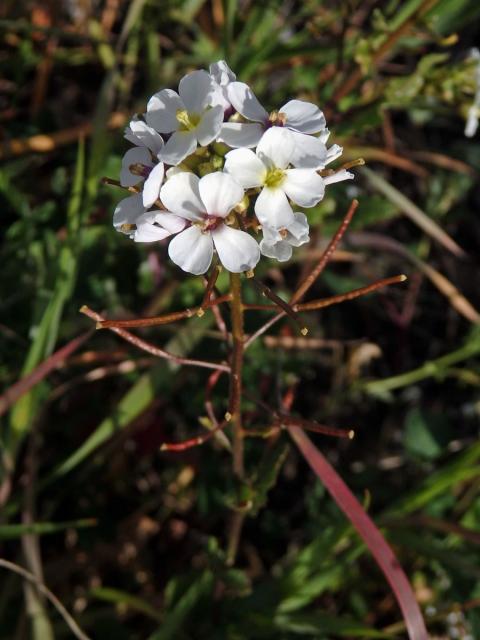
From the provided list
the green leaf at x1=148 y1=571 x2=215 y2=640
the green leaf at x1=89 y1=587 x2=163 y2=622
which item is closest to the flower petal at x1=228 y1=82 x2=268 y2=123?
the green leaf at x1=148 y1=571 x2=215 y2=640

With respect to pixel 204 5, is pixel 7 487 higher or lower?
lower

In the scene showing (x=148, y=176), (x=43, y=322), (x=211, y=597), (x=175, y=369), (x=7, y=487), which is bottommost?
(x=211, y=597)

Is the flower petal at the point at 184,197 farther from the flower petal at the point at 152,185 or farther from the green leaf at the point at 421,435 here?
the green leaf at the point at 421,435

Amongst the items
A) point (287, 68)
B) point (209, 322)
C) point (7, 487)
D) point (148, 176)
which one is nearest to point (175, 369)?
point (209, 322)

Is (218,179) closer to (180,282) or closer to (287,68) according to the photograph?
(180,282)

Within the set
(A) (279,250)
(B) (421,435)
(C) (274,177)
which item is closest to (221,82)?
(C) (274,177)

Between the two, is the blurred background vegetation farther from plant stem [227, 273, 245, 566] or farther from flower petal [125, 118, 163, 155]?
flower petal [125, 118, 163, 155]
